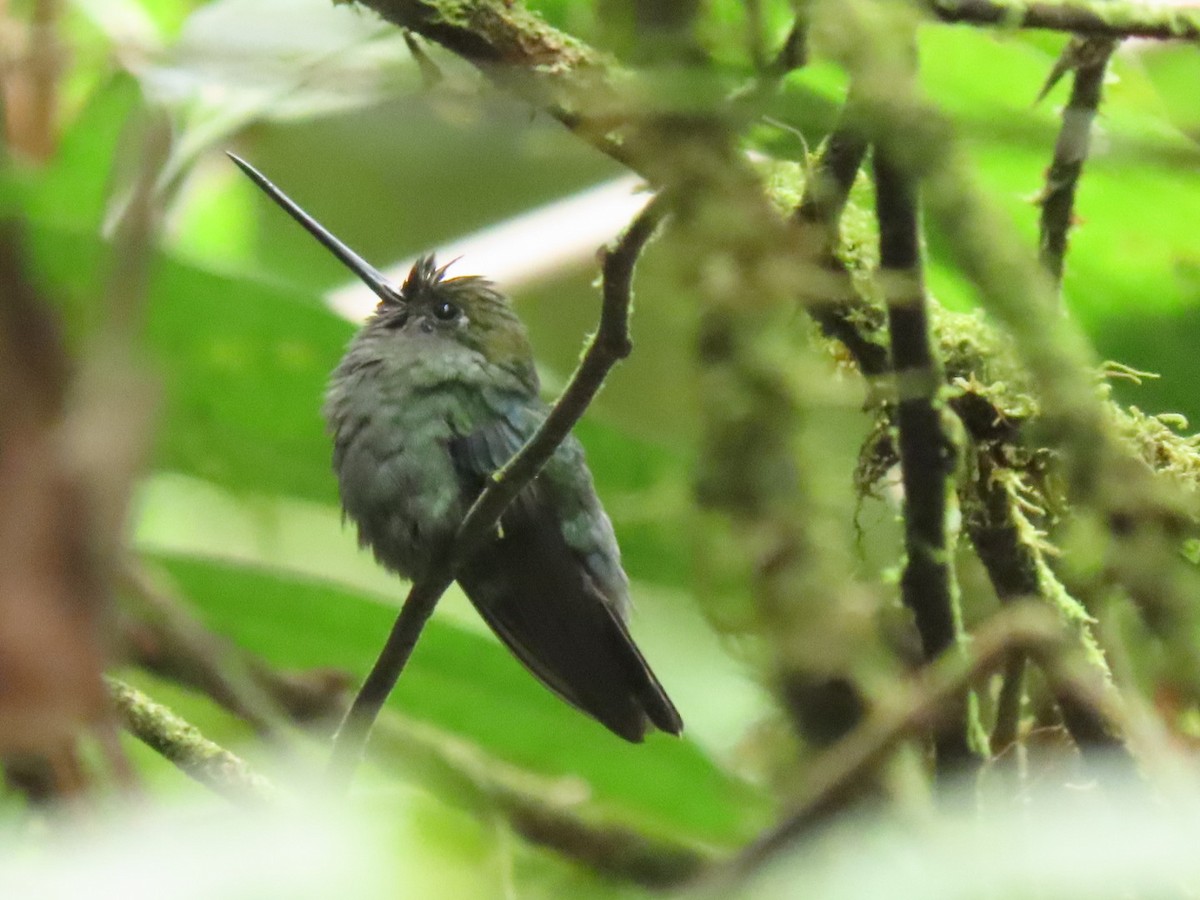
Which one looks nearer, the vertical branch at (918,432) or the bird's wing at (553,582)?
the vertical branch at (918,432)

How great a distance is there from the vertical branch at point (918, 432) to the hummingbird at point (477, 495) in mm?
1345

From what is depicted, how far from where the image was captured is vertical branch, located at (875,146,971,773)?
4.90 feet

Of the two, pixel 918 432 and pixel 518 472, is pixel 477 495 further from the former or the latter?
pixel 918 432

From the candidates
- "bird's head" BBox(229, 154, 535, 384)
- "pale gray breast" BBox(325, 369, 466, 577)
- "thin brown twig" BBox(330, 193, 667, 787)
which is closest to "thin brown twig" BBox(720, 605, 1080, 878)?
A: "thin brown twig" BBox(330, 193, 667, 787)

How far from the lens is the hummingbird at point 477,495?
3.14 m

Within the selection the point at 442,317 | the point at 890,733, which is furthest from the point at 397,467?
the point at 890,733

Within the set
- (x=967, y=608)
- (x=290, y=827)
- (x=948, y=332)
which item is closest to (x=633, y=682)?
(x=967, y=608)

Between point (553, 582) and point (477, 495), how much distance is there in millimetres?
235

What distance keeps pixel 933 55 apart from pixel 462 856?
2.28 meters

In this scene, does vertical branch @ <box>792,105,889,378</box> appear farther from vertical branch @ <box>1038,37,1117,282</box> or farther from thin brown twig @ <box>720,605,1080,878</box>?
thin brown twig @ <box>720,605,1080,878</box>

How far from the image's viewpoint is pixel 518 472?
227 cm

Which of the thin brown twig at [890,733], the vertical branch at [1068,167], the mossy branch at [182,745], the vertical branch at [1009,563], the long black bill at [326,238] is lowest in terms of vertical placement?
the thin brown twig at [890,733]

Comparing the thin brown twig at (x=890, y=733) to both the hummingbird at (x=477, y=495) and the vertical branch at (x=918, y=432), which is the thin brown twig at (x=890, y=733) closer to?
the vertical branch at (x=918, y=432)

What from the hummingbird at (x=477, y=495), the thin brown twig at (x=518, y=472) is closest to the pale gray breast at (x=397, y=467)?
the hummingbird at (x=477, y=495)
